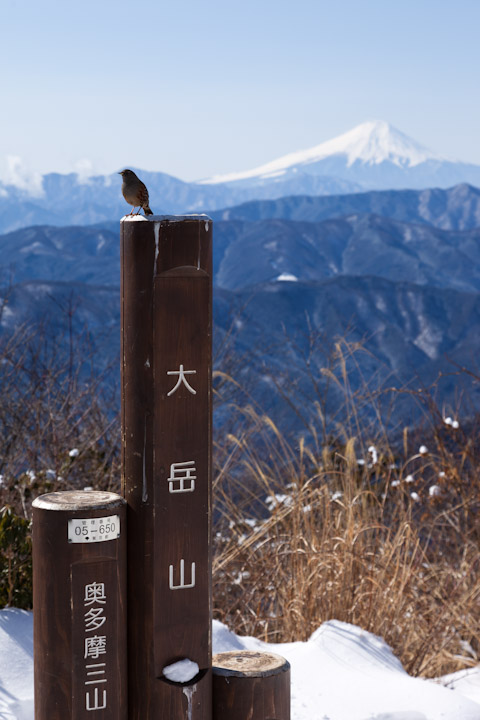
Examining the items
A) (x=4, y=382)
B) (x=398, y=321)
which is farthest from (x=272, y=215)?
(x=4, y=382)

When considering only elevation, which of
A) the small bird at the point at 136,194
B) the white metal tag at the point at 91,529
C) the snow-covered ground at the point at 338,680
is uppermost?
the small bird at the point at 136,194

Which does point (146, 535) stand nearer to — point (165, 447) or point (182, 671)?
point (165, 447)

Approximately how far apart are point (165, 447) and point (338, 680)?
134cm

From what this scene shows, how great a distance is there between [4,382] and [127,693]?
3.02m

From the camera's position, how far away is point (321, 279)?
4200cm

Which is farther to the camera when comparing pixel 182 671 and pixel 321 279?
pixel 321 279

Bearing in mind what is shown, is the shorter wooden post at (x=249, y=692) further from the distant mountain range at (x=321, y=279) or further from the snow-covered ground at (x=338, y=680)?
the distant mountain range at (x=321, y=279)

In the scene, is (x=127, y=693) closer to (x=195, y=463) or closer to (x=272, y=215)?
(x=195, y=463)

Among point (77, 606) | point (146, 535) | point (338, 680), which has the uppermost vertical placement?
point (146, 535)

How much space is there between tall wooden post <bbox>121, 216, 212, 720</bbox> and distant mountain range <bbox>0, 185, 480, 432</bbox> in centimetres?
195

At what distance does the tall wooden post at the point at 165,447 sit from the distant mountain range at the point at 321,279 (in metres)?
1.95

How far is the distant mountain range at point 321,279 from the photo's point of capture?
21.7 m

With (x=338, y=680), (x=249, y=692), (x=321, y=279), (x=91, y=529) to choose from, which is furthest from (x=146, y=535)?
(x=321, y=279)

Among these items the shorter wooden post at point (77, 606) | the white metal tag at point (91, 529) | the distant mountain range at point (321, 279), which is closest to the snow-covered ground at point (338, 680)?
the shorter wooden post at point (77, 606)
